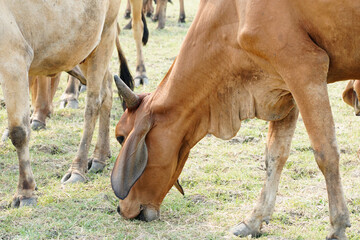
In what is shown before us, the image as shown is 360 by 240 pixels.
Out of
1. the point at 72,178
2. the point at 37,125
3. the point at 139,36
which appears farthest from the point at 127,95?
the point at 139,36

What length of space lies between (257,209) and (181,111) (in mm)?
934

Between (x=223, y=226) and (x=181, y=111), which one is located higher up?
(x=181, y=111)

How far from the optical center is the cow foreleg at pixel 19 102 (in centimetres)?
464

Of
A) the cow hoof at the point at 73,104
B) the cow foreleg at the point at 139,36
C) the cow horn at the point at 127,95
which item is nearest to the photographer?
the cow horn at the point at 127,95

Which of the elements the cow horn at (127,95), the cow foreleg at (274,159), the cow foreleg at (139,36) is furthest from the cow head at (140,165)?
the cow foreleg at (139,36)

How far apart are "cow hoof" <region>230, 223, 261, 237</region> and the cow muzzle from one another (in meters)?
0.58

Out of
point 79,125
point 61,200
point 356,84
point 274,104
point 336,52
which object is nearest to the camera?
point 336,52

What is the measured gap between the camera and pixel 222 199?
5.18 m

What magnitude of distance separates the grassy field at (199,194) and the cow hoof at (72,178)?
9 cm

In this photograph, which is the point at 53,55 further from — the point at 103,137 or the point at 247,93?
the point at 247,93

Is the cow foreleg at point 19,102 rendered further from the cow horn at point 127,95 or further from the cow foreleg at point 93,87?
the cow foreleg at point 93,87

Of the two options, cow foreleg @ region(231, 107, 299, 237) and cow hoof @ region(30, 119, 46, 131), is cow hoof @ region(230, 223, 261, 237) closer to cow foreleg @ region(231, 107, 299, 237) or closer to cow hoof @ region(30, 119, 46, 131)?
cow foreleg @ region(231, 107, 299, 237)

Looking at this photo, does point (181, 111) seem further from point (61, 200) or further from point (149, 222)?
point (61, 200)

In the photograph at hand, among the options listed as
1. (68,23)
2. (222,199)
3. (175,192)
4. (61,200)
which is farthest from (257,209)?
(68,23)
